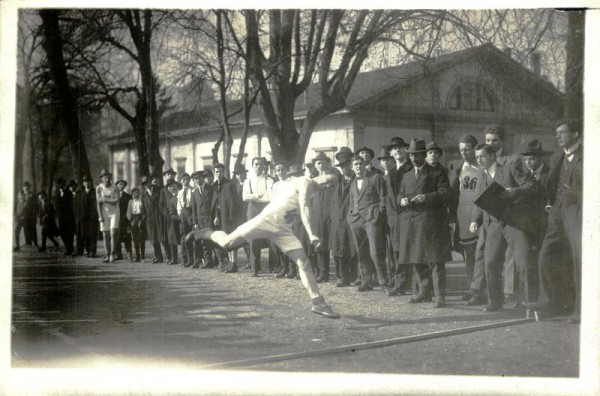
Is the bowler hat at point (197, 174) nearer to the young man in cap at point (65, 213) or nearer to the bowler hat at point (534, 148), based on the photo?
the young man in cap at point (65, 213)

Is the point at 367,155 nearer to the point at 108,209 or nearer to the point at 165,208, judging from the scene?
the point at 165,208

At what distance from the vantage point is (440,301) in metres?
7.15

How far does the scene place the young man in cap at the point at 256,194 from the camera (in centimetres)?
706

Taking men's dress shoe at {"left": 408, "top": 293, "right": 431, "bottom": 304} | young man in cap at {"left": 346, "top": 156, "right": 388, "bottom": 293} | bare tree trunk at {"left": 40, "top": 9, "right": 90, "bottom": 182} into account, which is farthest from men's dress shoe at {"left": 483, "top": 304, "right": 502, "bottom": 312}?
bare tree trunk at {"left": 40, "top": 9, "right": 90, "bottom": 182}

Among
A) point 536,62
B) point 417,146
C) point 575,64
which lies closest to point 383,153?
point 417,146

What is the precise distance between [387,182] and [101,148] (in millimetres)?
2839

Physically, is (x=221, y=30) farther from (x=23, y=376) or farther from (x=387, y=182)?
(x=23, y=376)

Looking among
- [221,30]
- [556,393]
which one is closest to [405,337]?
[556,393]

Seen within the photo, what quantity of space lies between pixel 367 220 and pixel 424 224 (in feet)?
1.85

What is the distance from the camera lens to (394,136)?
287 inches

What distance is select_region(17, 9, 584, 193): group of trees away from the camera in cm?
676

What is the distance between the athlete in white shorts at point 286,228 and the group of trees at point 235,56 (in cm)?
32

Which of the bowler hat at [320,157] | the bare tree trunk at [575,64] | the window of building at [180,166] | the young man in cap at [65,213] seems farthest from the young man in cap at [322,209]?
the young man in cap at [65,213]

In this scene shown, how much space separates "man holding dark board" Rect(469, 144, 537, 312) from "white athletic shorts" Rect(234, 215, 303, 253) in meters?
1.76
